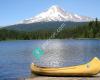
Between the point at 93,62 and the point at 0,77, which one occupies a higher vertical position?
the point at 93,62

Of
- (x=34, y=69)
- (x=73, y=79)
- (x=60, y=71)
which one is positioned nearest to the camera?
(x=73, y=79)

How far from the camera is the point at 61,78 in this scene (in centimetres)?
3481

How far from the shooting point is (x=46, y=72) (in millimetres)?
37594

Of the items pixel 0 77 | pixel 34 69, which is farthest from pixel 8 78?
pixel 34 69

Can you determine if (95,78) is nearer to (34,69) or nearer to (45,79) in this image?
(45,79)

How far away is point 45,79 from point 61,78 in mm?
1701

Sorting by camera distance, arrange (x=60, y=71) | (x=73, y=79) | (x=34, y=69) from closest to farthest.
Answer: (x=73, y=79) < (x=60, y=71) < (x=34, y=69)

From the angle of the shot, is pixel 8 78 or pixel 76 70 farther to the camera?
pixel 8 78

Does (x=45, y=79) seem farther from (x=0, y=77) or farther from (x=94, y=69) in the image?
(x=0, y=77)

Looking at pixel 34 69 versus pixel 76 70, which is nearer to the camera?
pixel 76 70

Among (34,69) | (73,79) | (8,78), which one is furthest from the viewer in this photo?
(8,78)

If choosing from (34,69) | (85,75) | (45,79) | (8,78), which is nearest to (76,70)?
(85,75)

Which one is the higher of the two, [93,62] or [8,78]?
[93,62]

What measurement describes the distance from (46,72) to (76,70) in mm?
3898
